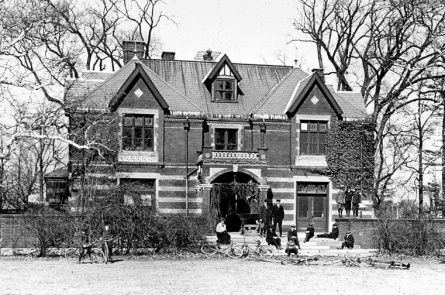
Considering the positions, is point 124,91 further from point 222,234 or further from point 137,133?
point 222,234

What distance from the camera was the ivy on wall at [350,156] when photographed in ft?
117

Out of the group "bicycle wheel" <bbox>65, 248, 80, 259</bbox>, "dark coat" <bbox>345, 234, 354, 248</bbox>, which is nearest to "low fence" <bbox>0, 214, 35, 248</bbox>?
"bicycle wheel" <bbox>65, 248, 80, 259</bbox>

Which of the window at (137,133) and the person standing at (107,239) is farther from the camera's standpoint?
the window at (137,133)

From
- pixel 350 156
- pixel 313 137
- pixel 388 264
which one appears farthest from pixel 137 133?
pixel 388 264

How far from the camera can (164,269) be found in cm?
2089

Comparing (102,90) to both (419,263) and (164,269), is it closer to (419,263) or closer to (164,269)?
(164,269)

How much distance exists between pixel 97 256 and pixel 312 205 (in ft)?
50.0

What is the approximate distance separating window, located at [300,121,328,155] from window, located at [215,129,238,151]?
3738 millimetres

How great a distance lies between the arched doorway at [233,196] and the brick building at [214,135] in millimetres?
130

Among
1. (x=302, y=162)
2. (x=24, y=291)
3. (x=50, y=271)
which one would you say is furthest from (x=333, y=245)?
(x=24, y=291)

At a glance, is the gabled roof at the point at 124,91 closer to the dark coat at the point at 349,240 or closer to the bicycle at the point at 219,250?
the bicycle at the point at 219,250

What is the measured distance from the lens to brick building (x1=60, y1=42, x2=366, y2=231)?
111 feet

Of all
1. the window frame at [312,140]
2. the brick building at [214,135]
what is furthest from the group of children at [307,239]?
the window frame at [312,140]

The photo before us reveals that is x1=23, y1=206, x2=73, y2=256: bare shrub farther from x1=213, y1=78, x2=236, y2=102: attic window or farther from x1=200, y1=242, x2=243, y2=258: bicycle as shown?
x1=213, y1=78, x2=236, y2=102: attic window
